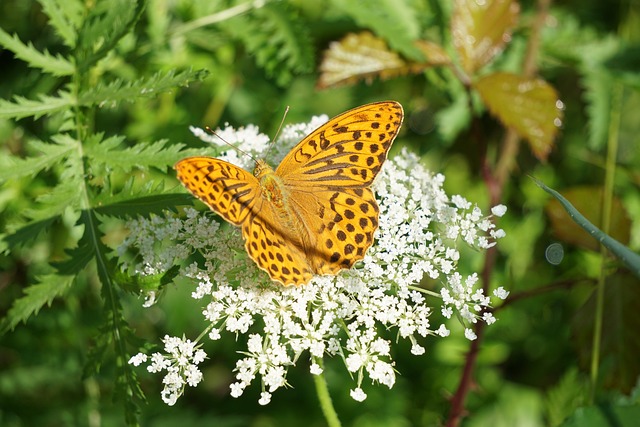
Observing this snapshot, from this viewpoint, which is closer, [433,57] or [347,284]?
[347,284]

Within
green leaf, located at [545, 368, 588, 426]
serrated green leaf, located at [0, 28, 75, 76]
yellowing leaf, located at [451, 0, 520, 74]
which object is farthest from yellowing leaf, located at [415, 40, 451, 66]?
green leaf, located at [545, 368, 588, 426]

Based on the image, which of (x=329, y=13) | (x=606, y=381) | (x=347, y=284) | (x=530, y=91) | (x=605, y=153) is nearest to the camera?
(x=347, y=284)

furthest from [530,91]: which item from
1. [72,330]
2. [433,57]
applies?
[72,330]

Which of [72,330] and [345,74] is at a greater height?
[345,74]

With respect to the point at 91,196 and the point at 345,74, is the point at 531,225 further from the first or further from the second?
the point at 91,196

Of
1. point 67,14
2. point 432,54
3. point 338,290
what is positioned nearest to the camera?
point 338,290

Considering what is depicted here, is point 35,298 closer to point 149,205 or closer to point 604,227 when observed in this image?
point 149,205

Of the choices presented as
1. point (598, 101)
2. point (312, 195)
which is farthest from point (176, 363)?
point (598, 101)
